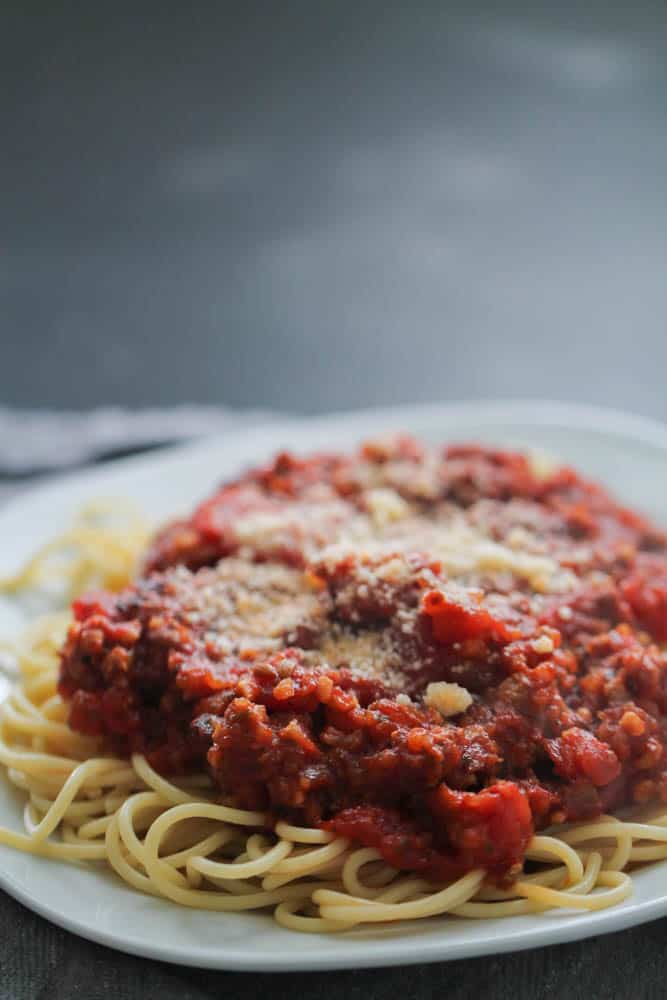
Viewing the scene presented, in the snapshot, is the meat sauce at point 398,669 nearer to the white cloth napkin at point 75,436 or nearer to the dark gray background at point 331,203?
the white cloth napkin at point 75,436

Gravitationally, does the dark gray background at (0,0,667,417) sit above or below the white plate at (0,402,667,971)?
above

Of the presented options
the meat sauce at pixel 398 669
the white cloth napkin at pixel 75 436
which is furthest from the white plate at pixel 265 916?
the white cloth napkin at pixel 75 436

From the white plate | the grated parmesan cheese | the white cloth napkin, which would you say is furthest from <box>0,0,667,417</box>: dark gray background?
the grated parmesan cheese

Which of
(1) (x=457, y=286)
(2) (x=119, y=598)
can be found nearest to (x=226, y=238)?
(1) (x=457, y=286)

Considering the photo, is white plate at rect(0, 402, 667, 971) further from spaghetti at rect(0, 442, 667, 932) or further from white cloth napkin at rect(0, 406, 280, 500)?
white cloth napkin at rect(0, 406, 280, 500)

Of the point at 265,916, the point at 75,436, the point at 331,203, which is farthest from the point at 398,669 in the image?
the point at 331,203

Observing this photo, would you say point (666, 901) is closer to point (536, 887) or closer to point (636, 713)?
point (536, 887)

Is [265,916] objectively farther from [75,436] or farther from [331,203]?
[331,203]
